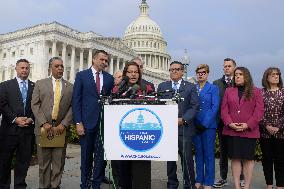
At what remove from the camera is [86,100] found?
644 centimetres

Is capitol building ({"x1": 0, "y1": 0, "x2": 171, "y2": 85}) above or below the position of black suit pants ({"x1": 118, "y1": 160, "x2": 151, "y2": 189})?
above

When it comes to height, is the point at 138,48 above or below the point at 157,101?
above

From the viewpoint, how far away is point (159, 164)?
10.4 metres

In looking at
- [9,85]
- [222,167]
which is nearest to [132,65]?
[9,85]

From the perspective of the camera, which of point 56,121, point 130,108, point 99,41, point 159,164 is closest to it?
point 130,108

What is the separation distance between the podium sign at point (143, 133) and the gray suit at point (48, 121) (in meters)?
1.97

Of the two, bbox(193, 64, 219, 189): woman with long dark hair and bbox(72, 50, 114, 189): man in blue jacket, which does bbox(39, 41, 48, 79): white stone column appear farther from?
bbox(72, 50, 114, 189): man in blue jacket

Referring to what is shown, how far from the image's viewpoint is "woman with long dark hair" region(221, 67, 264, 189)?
6609mm

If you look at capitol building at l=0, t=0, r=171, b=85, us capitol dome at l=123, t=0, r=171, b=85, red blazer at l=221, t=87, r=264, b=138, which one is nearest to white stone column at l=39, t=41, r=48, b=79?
capitol building at l=0, t=0, r=171, b=85

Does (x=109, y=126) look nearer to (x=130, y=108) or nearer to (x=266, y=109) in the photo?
(x=130, y=108)

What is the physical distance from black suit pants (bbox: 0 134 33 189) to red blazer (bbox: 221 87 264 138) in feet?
11.3

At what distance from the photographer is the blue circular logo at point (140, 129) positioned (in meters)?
4.81

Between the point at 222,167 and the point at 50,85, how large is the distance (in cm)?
382

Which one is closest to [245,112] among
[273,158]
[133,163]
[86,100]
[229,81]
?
[273,158]
